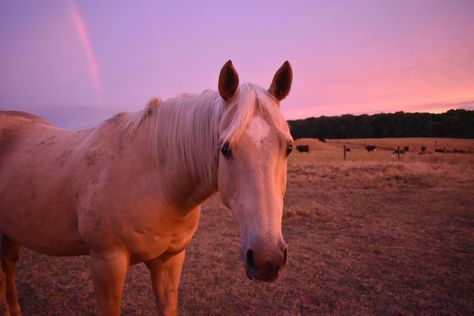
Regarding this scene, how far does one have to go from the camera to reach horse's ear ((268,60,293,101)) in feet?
5.88

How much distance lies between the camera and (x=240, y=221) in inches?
57.3

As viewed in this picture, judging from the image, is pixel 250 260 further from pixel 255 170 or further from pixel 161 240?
pixel 161 240

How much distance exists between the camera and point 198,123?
196 cm

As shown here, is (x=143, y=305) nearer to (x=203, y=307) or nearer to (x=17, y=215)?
(x=203, y=307)

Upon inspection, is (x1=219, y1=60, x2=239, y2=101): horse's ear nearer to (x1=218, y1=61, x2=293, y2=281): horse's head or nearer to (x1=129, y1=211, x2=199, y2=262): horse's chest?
(x1=218, y1=61, x2=293, y2=281): horse's head

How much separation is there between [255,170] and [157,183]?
92 cm

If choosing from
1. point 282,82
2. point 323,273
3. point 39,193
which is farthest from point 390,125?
point 39,193

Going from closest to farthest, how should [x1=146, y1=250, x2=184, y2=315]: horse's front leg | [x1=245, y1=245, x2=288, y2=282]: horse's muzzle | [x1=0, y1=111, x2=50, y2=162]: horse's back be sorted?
[x1=245, y1=245, x2=288, y2=282]: horse's muzzle
[x1=146, y1=250, x2=184, y2=315]: horse's front leg
[x1=0, y1=111, x2=50, y2=162]: horse's back

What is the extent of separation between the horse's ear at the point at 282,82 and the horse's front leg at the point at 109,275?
5.33ft

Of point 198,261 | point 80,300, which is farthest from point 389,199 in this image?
point 80,300

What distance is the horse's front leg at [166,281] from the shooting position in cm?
242

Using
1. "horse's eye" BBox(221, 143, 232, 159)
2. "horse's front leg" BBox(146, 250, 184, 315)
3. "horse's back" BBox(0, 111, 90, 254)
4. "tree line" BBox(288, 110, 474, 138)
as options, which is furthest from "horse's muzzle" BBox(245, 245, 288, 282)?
"tree line" BBox(288, 110, 474, 138)

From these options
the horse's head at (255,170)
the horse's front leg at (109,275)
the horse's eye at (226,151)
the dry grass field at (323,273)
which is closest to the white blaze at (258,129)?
the horse's head at (255,170)

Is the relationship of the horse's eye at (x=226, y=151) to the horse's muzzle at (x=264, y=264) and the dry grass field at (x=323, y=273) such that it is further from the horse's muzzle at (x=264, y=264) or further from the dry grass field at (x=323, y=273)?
the dry grass field at (x=323, y=273)
